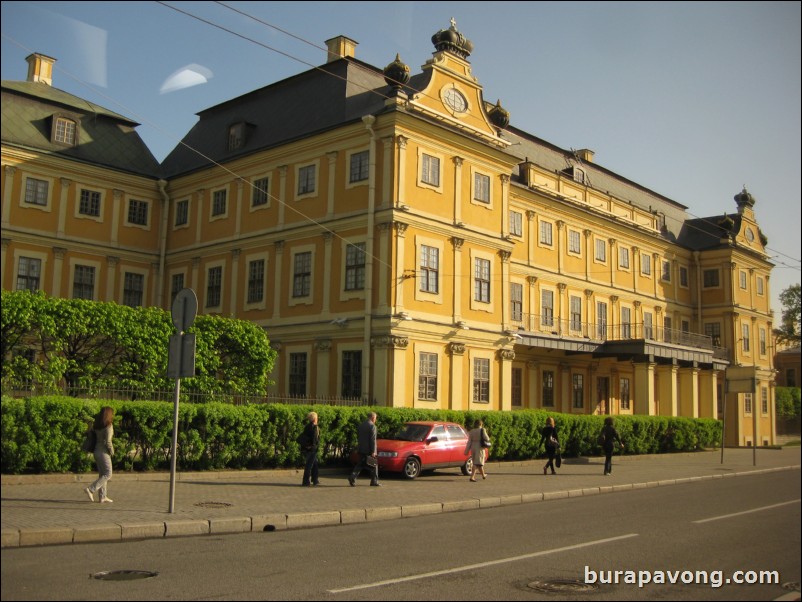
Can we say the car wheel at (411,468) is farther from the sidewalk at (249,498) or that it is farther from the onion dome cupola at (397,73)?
the onion dome cupola at (397,73)

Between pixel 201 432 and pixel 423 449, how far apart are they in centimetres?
633

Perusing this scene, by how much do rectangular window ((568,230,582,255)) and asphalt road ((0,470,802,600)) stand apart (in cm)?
3283

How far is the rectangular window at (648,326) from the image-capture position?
168 feet

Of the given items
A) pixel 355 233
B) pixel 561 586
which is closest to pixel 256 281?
pixel 355 233

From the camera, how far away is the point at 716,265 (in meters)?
57.4

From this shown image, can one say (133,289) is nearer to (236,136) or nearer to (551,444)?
(236,136)

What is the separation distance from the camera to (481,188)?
113 feet

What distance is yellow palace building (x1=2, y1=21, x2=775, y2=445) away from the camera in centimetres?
3116

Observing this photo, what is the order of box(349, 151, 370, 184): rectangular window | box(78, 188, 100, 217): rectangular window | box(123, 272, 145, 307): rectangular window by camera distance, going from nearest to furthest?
box(349, 151, 370, 184): rectangular window < box(78, 188, 100, 217): rectangular window < box(123, 272, 145, 307): rectangular window

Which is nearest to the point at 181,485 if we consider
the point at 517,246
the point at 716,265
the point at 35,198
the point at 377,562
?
the point at 377,562

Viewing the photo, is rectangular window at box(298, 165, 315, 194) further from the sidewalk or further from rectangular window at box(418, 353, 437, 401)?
the sidewalk

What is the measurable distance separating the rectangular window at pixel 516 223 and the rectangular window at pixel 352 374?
15.1 m

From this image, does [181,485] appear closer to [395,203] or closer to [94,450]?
[94,450]

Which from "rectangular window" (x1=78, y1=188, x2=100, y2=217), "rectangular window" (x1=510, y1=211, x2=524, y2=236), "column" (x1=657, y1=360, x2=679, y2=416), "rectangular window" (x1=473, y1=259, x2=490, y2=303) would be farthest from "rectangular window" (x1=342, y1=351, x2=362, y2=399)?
Answer: "column" (x1=657, y1=360, x2=679, y2=416)
